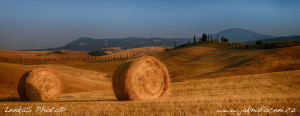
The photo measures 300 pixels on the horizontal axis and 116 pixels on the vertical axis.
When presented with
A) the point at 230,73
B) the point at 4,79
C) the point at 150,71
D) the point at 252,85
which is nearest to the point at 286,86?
the point at 252,85

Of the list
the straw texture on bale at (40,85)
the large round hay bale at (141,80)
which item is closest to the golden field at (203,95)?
the large round hay bale at (141,80)

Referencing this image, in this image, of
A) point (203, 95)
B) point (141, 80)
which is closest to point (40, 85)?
point (141, 80)

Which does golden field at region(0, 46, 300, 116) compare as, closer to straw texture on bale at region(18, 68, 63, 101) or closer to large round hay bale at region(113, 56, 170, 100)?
large round hay bale at region(113, 56, 170, 100)

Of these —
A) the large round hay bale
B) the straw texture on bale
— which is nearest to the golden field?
the large round hay bale

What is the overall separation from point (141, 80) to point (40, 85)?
555 centimetres

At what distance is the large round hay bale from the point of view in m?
10.7

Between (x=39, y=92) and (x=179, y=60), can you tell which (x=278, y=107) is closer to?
(x=39, y=92)

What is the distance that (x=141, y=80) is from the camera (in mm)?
11211

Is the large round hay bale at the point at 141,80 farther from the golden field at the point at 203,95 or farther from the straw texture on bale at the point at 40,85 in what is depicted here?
the straw texture on bale at the point at 40,85

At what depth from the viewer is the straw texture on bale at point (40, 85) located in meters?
12.2

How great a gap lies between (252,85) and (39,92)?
12.5m

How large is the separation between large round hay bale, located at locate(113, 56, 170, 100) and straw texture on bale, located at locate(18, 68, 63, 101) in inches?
172

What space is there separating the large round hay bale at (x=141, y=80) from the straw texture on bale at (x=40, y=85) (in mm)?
4381

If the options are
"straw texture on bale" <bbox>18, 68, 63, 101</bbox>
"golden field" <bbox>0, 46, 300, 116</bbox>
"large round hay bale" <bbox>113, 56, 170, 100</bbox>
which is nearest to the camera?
"golden field" <bbox>0, 46, 300, 116</bbox>
